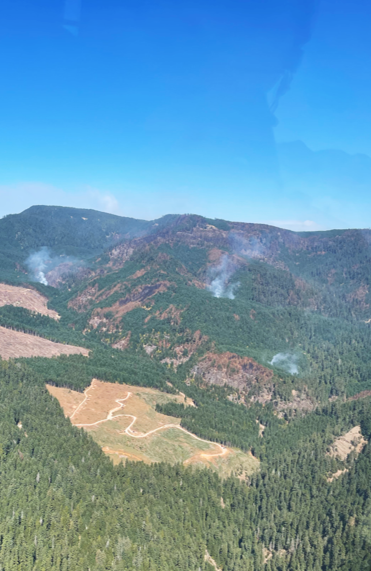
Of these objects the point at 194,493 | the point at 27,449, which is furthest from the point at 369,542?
the point at 27,449

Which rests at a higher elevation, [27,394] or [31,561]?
[27,394]

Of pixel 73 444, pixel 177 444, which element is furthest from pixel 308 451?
pixel 73 444

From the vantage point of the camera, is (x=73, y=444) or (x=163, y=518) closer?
(x=163, y=518)

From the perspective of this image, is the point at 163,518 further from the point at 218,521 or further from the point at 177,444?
the point at 177,444

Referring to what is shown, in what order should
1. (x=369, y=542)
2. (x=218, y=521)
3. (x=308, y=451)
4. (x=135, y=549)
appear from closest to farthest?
(x=135, y=549) < (x=369, y=542) < (x=218, y=521) < (x=308, y=451)

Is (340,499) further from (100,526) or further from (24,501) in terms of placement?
(24,501)

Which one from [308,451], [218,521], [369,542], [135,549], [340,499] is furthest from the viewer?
[308,451]
